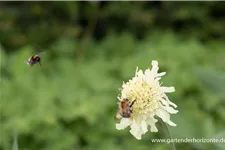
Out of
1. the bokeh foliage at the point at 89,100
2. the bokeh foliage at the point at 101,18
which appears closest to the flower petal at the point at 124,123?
the bokeh foliage at the point at 89,100

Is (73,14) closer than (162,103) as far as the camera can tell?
No

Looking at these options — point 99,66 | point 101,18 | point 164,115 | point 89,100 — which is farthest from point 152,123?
point 101,18

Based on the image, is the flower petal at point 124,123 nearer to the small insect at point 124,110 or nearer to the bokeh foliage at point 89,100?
the small insect at point 124,110

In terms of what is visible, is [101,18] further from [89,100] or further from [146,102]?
[146,102]

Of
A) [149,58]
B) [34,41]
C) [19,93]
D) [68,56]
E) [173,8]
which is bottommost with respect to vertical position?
[19,93]

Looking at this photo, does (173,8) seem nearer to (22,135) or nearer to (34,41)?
(34,41)

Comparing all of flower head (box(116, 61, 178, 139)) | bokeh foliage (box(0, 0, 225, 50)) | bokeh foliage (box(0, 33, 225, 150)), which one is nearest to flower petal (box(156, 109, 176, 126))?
flower head (box(116, 61, 178, 139))

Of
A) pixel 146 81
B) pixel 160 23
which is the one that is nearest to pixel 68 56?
pixel 160 23
